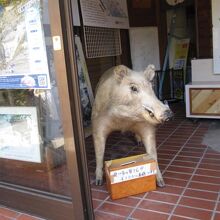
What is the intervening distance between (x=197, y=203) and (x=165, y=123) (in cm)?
232

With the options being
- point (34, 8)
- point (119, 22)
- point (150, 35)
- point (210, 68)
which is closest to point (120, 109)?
point (34, 8)

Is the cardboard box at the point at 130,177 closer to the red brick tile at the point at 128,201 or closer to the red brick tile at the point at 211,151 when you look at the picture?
the red brick tile at the point at 128,201

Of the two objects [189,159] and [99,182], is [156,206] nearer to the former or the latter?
[99,182]

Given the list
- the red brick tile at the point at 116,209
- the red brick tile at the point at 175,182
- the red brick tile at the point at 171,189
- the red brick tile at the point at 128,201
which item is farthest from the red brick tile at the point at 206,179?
the red brick tile at the point at 116,209

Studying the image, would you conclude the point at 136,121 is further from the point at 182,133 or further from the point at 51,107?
the point at 182,133

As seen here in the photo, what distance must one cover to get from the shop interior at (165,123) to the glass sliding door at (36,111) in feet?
0.05

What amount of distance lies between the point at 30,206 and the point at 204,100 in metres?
2.85

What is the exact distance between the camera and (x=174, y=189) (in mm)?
2482

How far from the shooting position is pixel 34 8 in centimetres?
192

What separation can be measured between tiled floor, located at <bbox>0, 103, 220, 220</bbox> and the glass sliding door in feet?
0.96

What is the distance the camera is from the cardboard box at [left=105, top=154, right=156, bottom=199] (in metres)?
2.38

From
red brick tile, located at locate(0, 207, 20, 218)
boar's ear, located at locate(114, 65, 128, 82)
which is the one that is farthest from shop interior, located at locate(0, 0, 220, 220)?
boar's ear, located at locate(114, 65, 128, 82)

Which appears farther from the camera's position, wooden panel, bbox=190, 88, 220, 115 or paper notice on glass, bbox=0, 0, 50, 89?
wooden panel, bbox=190, 88, 220, 115

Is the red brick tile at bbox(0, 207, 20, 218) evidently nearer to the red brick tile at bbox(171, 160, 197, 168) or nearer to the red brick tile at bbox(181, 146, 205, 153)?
the red brick tile at bbox(171, 160, 197, 168)
